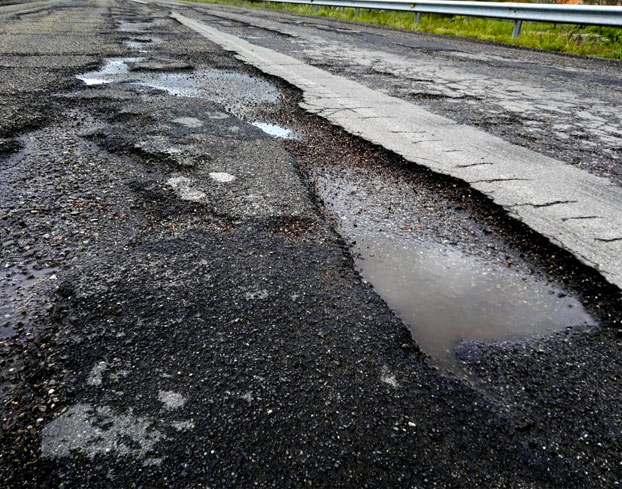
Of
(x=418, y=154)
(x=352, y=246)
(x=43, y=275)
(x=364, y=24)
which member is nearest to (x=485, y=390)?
(x=352, y=246)

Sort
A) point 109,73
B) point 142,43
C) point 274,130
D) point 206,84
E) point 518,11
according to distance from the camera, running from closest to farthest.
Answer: point 274,130, point 206,84, point 109,73, point 142,43, point 518,11

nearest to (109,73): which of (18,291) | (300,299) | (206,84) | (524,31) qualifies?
(206,84)

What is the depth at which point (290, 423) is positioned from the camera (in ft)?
3.60

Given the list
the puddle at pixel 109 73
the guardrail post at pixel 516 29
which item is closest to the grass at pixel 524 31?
the guardrail post at pixel 516 29

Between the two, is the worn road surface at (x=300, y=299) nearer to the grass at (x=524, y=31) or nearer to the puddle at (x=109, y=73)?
the puddle at (x=109, y=73)

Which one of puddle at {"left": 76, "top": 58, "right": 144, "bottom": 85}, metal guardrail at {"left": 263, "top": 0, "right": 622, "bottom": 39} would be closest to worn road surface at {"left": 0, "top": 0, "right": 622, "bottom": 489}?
puddle at {"left": 76, "top": 58, "right": 144, "bottom": 85}

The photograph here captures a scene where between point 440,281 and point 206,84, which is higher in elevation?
point 206,84

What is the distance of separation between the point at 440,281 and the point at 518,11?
9.33 meters

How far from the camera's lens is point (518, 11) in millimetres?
8930

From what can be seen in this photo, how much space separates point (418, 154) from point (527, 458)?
218 centimetres

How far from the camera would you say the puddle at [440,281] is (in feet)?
4.99

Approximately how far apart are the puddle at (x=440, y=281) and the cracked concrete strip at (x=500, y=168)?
31 centimetres

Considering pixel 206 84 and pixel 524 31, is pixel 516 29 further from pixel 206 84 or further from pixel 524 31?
pixel 206 84

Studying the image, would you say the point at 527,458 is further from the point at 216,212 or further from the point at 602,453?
the point at 216,212
